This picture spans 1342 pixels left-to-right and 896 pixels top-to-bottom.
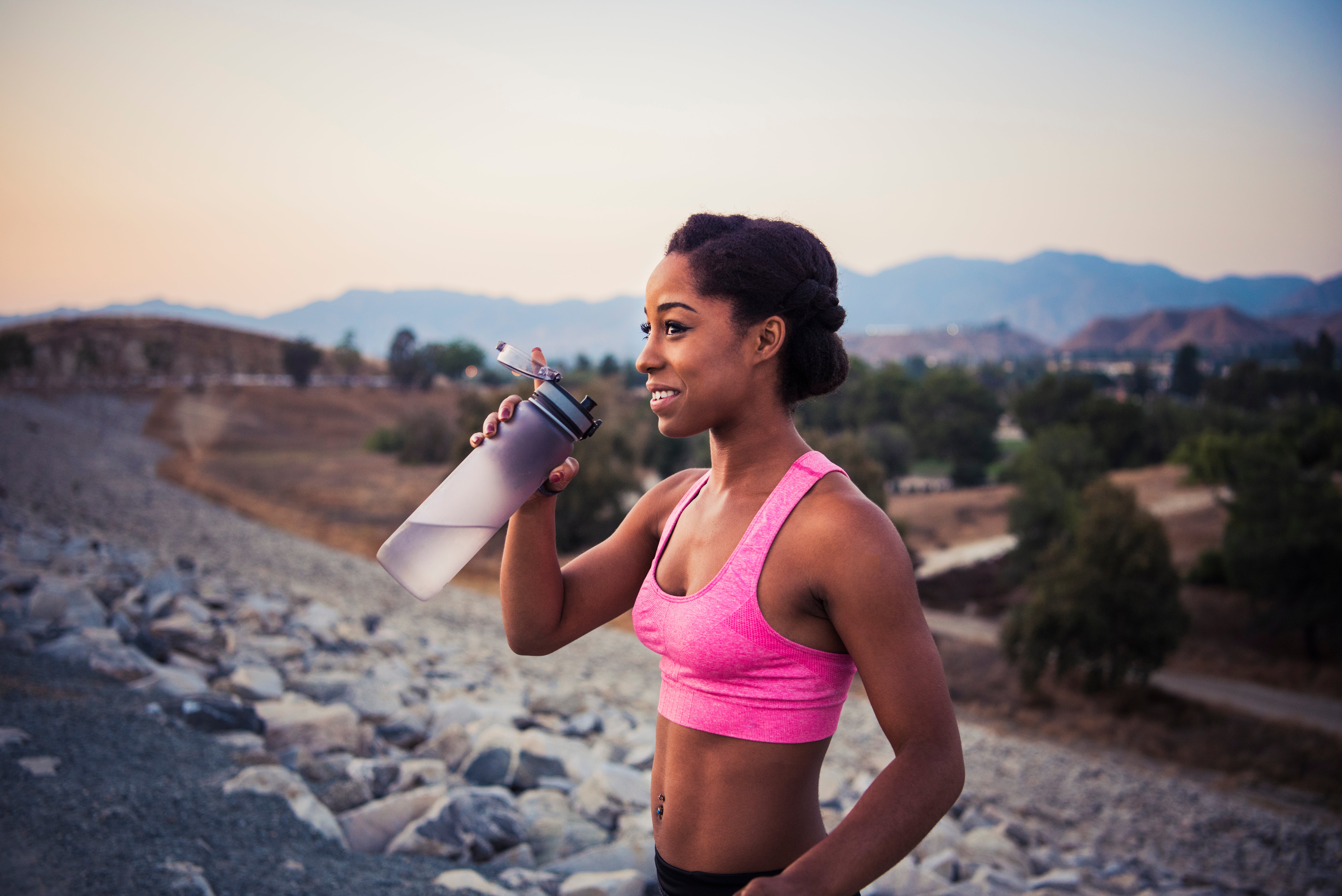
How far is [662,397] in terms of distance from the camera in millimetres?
1740

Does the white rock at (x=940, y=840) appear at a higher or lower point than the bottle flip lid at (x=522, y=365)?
lower

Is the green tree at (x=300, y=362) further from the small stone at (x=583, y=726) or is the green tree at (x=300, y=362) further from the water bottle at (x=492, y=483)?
the water bottle at (x=492, y=483)

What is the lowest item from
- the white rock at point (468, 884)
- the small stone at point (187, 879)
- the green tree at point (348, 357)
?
the white rock at point (468, 884)

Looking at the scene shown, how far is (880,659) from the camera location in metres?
1.41

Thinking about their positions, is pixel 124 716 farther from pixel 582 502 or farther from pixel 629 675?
pixel 582 502

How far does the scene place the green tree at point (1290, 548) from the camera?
1089 inches

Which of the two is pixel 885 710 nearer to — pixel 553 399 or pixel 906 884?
pixel 553 399

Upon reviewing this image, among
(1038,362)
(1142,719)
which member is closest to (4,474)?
(1142,719)

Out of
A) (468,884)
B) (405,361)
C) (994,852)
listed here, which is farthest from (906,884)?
(405,361)

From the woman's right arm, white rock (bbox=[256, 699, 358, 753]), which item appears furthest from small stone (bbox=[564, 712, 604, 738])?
the woman's right arm

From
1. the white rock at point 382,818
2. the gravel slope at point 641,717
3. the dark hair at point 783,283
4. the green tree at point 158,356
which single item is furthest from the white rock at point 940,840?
the green tree at point 158,356

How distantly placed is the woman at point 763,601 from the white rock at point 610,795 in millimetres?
4042

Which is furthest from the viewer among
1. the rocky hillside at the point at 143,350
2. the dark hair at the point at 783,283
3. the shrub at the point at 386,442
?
the rocky hillside at the point at 143,350

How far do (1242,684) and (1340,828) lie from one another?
41.8ft
